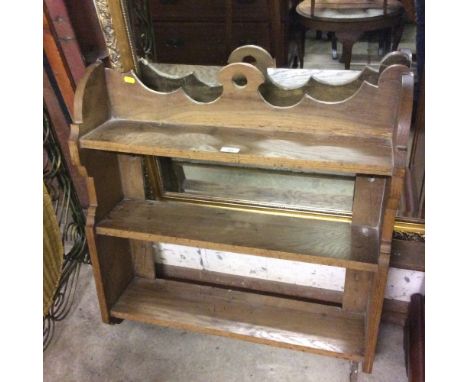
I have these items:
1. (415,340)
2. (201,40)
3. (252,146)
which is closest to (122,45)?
(201,40)

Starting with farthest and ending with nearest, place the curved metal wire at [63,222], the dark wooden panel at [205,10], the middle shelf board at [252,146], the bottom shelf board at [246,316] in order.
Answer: the curved metal wire at [63,222] < the bottom shelf board at [246,316] < the dark wooden panel at [205,10] < the middle shelf board at [252,146]

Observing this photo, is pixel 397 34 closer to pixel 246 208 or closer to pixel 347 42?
pixel 347 42

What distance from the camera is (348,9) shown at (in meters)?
1.05

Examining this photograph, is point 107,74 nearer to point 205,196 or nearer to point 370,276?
point 205,196

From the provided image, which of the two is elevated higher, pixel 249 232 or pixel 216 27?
pixel 216 27

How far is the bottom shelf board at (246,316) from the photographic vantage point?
130 cm

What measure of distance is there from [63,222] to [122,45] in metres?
0.81

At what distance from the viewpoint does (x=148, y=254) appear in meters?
1.54

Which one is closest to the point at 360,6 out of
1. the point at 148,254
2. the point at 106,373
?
the point at 148,254

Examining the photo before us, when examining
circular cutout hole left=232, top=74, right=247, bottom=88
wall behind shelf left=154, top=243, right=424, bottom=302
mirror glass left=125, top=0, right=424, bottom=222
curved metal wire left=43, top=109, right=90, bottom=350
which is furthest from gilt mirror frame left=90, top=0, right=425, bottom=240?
curved metal wire left=43, top=109, right=90, bottom=350

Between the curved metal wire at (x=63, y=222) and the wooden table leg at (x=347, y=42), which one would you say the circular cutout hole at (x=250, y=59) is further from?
the curved metal wire at (x=63, y=222)

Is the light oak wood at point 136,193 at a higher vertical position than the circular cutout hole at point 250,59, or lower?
lower

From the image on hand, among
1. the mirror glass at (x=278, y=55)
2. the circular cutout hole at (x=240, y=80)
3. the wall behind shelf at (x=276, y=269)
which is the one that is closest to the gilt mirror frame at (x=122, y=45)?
the mirror glass at (x=278, y=55)

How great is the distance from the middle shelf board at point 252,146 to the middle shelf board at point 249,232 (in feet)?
0.73
